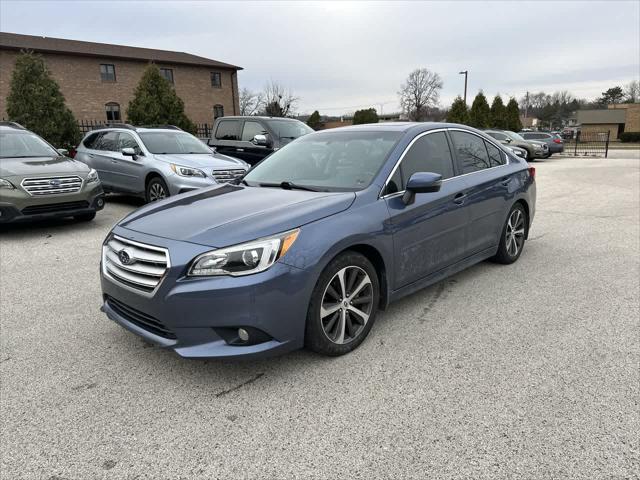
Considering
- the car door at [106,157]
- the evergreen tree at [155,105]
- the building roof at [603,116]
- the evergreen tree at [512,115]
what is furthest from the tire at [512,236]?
the building roof at [603,116]

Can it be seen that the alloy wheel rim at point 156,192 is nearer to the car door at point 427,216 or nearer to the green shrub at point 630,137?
the car door at point 427,216

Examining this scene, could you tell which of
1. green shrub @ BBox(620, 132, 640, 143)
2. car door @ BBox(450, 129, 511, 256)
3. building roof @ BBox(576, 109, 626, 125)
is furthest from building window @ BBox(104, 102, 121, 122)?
building roof @ BBox(576, 109, 626, 125)

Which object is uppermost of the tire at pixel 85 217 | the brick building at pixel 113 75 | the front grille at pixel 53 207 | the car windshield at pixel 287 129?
the brick building at pixel 113 75

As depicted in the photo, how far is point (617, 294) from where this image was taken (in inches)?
174

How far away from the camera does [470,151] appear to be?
15.5 ft

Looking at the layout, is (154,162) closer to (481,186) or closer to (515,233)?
(481,186)

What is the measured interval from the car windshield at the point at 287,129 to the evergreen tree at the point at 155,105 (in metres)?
11.3

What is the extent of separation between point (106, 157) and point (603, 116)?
73.2 metres

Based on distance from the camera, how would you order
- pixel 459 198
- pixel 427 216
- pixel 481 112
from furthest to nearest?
pixel 481 112 → pixel 459 198 → pixel 427 216

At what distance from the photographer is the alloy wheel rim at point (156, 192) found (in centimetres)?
868

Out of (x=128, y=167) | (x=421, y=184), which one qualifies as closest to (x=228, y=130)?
(x=128, y=167)

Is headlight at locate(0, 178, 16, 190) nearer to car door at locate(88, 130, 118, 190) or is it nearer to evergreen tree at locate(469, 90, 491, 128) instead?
car door at locate(88, 130, 118, 190)

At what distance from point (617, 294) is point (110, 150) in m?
9.41

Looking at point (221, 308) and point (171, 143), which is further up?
point (171, 143)
